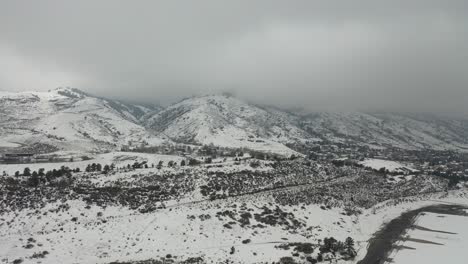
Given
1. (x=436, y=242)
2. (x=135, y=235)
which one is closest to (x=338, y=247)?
(x=436, y=242)

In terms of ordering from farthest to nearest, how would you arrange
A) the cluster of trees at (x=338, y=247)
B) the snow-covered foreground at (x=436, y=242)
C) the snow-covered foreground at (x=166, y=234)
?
1. the snow-covered foreground at (x=436, y=242)
2. the cluster of trees at (x=338, y=247)
3. the snow-covered foreground at (x=166, y=234)

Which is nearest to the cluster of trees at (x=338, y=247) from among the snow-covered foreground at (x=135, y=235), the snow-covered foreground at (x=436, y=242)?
the snow-covered foreground at (x=135, y=235)

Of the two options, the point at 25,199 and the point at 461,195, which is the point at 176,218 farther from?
the point at 461,195

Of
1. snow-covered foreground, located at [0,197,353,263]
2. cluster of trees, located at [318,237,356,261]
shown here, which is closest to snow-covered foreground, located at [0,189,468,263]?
snow-covered foreground, located at [0,197,353,263]

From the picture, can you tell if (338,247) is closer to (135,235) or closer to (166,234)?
(166,234)

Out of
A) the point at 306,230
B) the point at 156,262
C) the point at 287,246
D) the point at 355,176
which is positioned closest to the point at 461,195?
the point at 355,176

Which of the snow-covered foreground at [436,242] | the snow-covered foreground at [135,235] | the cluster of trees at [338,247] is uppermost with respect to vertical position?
the snow-covered foreground at [135,235]

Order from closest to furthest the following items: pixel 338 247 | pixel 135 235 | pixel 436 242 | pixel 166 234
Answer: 1. pixel 135 235
2. pixel 166 234
3. pixel 338 247
4. pixel 436 242

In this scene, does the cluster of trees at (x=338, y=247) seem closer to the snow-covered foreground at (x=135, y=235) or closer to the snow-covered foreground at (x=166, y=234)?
the snow-covered foreground at (x=166, y=234)
